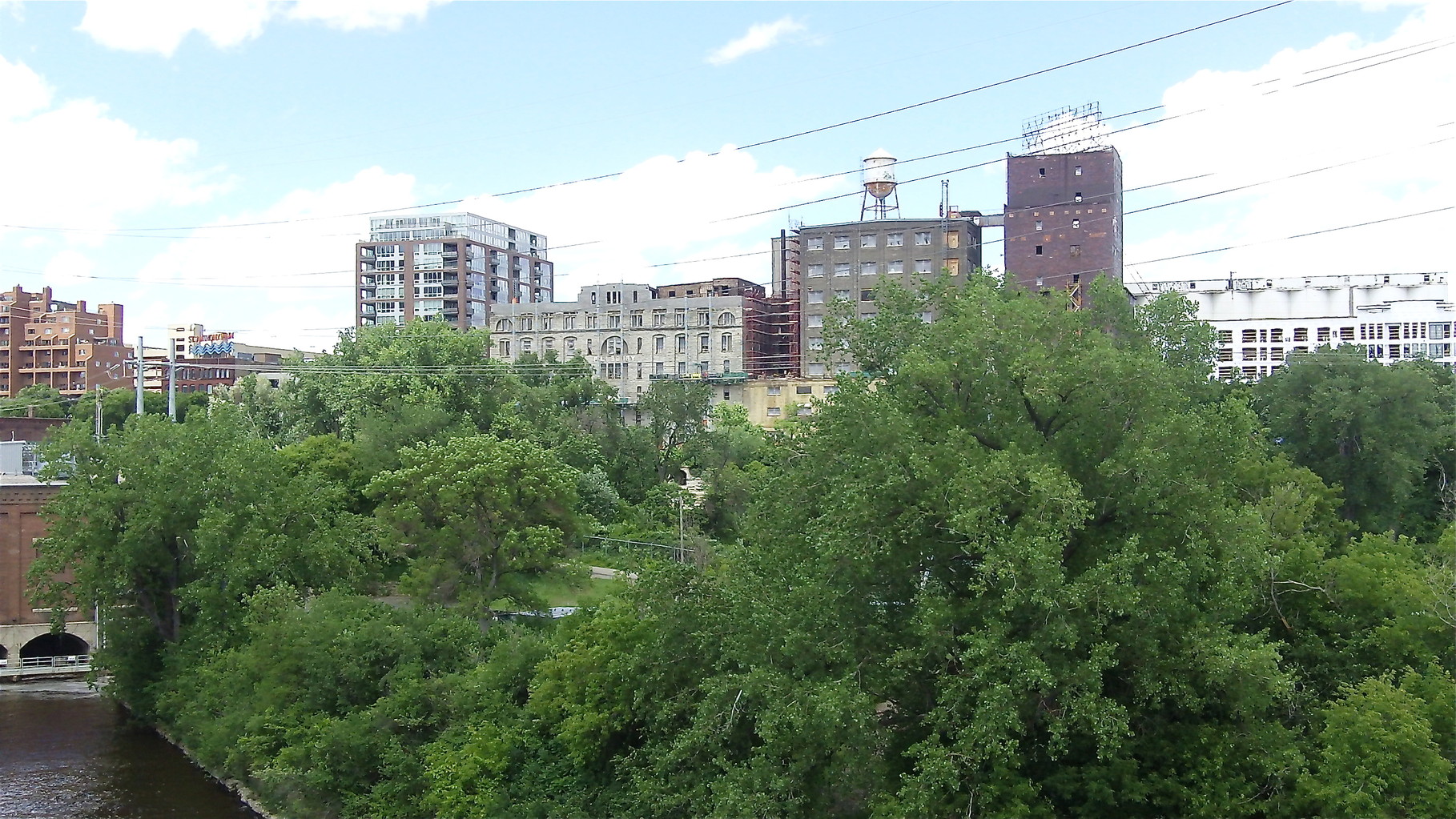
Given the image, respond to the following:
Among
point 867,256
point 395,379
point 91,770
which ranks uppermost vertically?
point 867,256

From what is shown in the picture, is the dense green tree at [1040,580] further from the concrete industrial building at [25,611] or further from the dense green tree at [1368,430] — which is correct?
the concrete industrial building at [25,611]

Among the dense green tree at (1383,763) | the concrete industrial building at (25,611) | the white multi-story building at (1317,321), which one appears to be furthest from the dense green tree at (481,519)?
the white multi-story building at (1317,321)

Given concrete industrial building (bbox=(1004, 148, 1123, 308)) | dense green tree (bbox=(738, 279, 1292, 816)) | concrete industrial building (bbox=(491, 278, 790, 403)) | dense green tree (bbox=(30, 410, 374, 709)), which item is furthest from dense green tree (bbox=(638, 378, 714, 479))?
dense green tree (bbox=(738, 279, 1292, 816))

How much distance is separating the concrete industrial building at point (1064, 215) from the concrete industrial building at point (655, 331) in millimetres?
21788

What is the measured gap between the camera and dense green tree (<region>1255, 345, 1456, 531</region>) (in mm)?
48500

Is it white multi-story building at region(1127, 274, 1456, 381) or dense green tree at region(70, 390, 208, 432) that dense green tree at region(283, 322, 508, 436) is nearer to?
dense green tree at region(70, 390, 208, 432)

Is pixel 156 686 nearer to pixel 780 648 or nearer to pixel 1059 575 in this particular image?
pixel 780 648

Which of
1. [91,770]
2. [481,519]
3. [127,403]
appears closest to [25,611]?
[91,770]

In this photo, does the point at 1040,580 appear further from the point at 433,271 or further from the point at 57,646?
the point at 433,271

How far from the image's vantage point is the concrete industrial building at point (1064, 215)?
82312 mm

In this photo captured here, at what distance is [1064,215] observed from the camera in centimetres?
8312

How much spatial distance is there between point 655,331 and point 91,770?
2575 inches

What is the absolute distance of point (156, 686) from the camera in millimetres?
40969

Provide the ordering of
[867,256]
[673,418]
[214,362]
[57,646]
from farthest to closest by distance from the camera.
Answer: [214,362]
[867,256]
[673,418]
[57,646]
